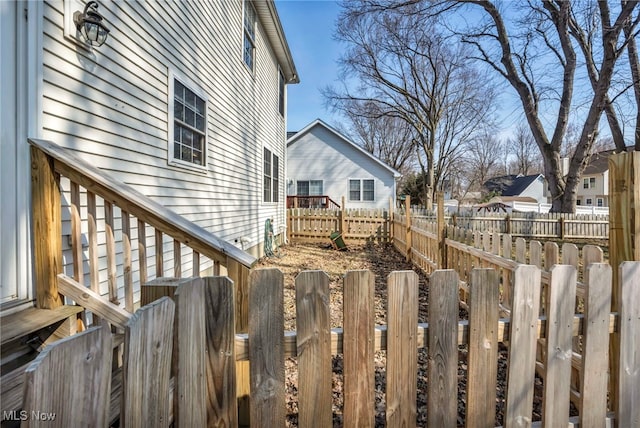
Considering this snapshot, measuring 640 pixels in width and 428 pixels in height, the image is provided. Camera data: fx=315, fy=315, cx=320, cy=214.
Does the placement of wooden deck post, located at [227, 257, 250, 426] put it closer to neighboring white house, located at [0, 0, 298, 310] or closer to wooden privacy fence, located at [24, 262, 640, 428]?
wooden privacy fence, located at [24, 262, 640, 428]

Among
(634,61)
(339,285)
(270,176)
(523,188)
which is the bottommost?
(339,285)

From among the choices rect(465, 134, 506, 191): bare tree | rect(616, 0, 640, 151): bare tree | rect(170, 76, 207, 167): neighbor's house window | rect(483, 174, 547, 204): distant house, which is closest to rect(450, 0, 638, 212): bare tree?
rect(616, 0, 640, 151): bare tree

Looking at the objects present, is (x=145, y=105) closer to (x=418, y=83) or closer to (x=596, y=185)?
(x=418, y=83)

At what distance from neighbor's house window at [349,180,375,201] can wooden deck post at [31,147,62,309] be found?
52.5ft

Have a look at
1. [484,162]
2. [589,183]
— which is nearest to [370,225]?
[484,162]

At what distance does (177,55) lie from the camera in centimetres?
432

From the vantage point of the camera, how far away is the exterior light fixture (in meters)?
2.62

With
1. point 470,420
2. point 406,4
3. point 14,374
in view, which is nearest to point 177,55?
point 14,374

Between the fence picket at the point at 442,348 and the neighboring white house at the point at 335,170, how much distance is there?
16.2 metres

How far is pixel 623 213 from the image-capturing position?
1.88 m

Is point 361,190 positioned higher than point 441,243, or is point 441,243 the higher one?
point 361,190

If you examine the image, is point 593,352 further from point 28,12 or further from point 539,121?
point 539,121

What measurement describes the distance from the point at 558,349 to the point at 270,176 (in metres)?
8.77

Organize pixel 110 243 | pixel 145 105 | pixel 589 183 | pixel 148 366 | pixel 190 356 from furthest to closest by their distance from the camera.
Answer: pixel 589 183
pixel 145 105
pixel 110 243
pixel 190 356
pixel 148 366
